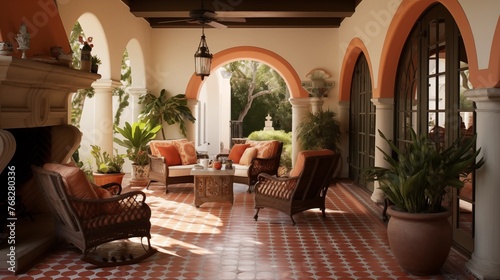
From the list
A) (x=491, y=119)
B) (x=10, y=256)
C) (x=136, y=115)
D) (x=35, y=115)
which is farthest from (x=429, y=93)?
(x=136, y=115)

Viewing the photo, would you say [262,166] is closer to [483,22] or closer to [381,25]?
[381,25]

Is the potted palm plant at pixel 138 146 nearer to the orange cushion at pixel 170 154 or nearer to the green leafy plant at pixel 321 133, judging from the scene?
the orange cushion at pixel 170 154

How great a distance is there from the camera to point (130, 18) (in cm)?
1041

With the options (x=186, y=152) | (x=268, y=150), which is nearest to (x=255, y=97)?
(x=186, y=152)

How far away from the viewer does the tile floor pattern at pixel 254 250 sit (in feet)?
15.8

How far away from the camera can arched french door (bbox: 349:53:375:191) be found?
9.64 metres

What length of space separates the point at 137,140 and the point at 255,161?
2768 mm

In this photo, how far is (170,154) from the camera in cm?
1002

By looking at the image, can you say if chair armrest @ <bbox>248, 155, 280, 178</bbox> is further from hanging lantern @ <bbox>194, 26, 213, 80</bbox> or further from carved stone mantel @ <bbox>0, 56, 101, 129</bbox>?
carved stone mantel @ <bbox>0, 56, 101, 129</bbox>

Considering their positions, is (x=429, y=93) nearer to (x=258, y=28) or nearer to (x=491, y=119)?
(x=491, y=119)

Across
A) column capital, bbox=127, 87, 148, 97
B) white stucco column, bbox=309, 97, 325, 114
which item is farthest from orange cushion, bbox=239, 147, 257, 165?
column capital, bbox=127, 87, 148, 97

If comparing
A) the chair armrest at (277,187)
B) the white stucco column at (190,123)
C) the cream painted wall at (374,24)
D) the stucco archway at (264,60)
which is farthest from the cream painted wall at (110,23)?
the cream painted wall at (374,24)

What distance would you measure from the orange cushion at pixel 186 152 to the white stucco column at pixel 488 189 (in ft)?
21.6

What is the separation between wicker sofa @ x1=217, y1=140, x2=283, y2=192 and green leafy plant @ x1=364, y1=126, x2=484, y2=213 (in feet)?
15.9
